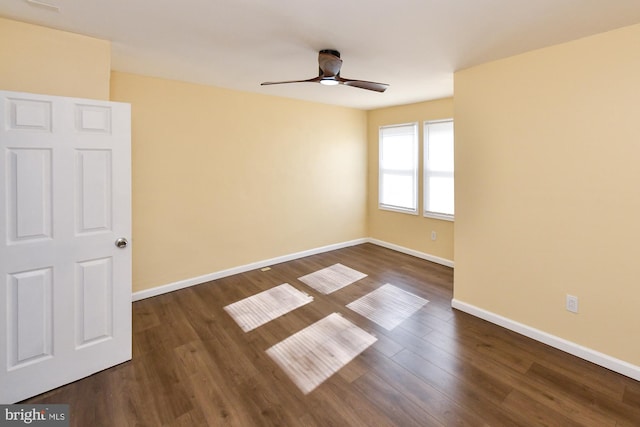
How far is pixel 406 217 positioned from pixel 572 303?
9.20 feet

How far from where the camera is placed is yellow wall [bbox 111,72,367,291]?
132 inches

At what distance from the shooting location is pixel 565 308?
248 centimetres

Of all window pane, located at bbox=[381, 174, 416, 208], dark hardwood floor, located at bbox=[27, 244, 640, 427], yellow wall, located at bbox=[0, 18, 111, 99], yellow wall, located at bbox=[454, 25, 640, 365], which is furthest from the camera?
window pane, located at bbox=[381, 174, 416, 208]

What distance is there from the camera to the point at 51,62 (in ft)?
7.12

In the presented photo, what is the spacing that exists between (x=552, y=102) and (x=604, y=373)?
2.13 metres

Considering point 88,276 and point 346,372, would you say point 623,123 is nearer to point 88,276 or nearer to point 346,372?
point 346,372

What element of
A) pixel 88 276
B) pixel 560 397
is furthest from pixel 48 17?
pixel 560 397

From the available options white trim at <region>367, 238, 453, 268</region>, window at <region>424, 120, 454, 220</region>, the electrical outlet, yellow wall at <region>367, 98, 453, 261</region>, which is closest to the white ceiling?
window at <region>424, 120, 454, 220</region>

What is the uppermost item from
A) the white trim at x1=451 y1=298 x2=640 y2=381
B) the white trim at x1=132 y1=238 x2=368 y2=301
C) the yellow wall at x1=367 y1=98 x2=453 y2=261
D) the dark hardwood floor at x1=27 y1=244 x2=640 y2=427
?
the yellow wall at x1=367 y1=98 x2=453 y2=261

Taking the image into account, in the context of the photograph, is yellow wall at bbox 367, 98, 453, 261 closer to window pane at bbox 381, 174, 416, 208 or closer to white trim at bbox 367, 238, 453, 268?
white trim at bbox 367, 238, 453, 268

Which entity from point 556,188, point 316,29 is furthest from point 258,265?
point 556,188

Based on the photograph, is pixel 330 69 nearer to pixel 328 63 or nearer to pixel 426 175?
pixel 328 63

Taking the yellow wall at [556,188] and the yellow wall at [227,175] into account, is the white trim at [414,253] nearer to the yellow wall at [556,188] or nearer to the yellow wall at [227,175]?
the yellow wall at [227,175]

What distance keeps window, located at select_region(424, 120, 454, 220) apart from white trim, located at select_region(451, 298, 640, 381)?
171cm
